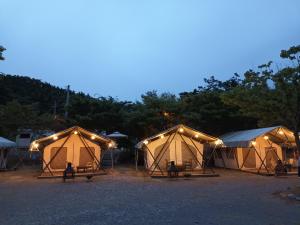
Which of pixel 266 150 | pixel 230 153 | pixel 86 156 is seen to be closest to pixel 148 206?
pixel 86 156

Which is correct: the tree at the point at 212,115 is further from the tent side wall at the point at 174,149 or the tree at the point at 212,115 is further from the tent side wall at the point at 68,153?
the tent side wall at the point at 68,153

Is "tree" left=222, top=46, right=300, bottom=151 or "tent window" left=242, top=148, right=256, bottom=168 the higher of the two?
"tree" left=222, top=46, right=300, bottom=151

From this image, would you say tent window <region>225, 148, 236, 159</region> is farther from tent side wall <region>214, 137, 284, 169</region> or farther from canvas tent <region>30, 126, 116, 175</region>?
canvas tent <region>30, 126, 116, 175</region>

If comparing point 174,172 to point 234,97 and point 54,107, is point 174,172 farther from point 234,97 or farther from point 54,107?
point 54,107

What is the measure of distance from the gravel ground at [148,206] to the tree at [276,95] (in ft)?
10.7

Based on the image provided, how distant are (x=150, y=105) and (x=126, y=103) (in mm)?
4964

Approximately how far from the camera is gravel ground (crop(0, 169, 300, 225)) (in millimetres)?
7590

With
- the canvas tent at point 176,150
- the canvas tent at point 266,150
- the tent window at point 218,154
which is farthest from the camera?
the tent window at point 218,154

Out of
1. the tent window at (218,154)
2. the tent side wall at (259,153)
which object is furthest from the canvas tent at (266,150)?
the tent window at (218,154)

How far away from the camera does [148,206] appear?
941 centimetres

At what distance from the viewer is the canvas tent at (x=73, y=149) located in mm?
21828

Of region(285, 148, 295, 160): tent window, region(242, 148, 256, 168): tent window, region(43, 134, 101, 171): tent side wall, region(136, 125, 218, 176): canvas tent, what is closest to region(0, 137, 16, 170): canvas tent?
region(43, 134, 101, 171): tent side wall

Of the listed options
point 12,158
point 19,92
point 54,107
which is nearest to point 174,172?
point 12,158

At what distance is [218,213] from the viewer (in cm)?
828
